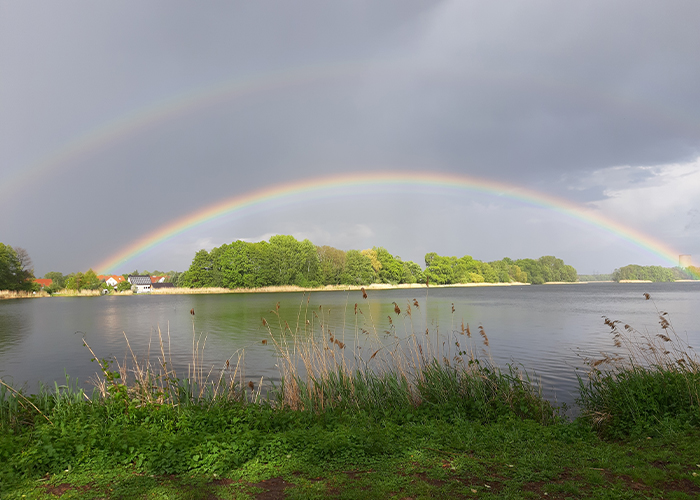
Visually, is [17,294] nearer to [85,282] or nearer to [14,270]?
[14,270]

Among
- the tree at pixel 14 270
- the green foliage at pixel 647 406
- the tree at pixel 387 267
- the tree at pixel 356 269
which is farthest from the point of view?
the tree at pixel 387 267

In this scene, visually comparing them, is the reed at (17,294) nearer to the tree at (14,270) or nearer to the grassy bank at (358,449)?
the tree at (14,270)

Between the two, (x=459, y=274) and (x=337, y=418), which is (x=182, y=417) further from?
(x=459, y=274)

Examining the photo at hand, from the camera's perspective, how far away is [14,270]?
8175cm

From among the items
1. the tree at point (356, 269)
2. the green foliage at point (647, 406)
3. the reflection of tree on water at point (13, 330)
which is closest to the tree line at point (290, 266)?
the tree at point (356, 269)

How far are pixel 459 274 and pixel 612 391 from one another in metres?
151

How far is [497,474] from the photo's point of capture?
4.77m

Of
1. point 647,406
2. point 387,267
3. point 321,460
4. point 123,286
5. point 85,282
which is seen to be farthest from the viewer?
point 387,267

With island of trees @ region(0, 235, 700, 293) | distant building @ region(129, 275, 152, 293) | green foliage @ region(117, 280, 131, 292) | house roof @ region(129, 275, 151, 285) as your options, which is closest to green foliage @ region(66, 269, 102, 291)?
island of trees @ region(0, 235, 700, 293)

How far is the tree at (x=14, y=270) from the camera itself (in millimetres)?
78312

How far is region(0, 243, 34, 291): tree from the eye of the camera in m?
78.3

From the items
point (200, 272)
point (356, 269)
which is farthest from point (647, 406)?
point (356, 269)

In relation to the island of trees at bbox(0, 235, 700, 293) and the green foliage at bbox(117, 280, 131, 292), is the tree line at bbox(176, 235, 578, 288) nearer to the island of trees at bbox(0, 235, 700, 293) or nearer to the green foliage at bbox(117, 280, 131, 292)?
the island of trees at bbox(0, 235, 700, 293)

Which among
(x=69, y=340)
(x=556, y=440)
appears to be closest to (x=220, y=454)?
(x=556, y=440)
